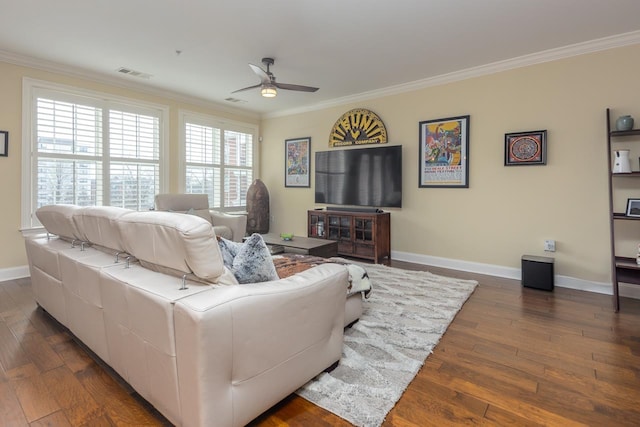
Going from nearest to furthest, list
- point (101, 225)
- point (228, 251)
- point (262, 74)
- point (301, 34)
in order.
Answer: point (228, 251) → point (101, 225) → point (301, 34) → point (262, 74)

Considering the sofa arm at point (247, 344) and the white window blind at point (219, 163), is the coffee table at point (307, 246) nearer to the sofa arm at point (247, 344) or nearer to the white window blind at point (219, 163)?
the sofa arm at point (247, 344)

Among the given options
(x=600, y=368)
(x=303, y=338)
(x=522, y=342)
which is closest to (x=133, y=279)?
(x=303, y=338)

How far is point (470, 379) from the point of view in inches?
74.2

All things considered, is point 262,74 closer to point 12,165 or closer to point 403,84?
point 403,84

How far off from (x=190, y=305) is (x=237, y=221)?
3.75 m

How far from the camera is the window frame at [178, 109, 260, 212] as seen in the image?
5.41 metres

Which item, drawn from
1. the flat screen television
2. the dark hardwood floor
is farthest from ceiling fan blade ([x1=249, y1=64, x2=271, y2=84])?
the dark hardwood floor

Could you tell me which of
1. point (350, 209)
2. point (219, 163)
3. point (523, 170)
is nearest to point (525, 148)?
point (523, 170)

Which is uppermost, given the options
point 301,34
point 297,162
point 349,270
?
point 301,34

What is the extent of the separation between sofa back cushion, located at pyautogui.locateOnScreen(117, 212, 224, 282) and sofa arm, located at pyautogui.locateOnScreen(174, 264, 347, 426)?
0.42ft

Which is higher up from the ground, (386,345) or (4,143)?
(4,143)

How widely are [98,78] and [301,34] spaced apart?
302cm

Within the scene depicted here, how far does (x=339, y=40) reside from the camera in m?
3.33

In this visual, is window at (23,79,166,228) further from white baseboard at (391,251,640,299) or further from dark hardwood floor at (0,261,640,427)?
white baseboard at (391,251,640,299)
